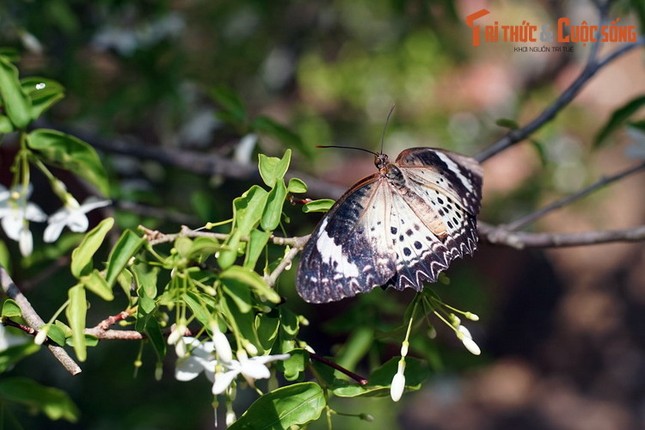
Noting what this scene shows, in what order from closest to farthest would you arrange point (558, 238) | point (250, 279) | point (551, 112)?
1. point (250, 279)
2. point (558, 238)
3. point (551, 112)

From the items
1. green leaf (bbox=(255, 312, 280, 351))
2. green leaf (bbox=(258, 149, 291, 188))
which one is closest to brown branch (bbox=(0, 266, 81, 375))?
green leaf (bbox=(255, 312, 280, 351))

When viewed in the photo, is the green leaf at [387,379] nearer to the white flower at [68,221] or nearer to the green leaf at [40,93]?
the white flower at [68,221]

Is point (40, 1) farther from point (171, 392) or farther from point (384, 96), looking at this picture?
point (384, 96)

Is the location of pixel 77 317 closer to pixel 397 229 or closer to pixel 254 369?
pixel 254 369

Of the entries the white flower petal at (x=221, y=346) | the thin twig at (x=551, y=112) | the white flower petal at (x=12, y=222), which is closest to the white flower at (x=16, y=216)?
the white flower petal at (x=12, y=222)

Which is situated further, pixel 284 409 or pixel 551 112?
pixel 551 112

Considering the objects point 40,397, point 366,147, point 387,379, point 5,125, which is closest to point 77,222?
point 5,125
